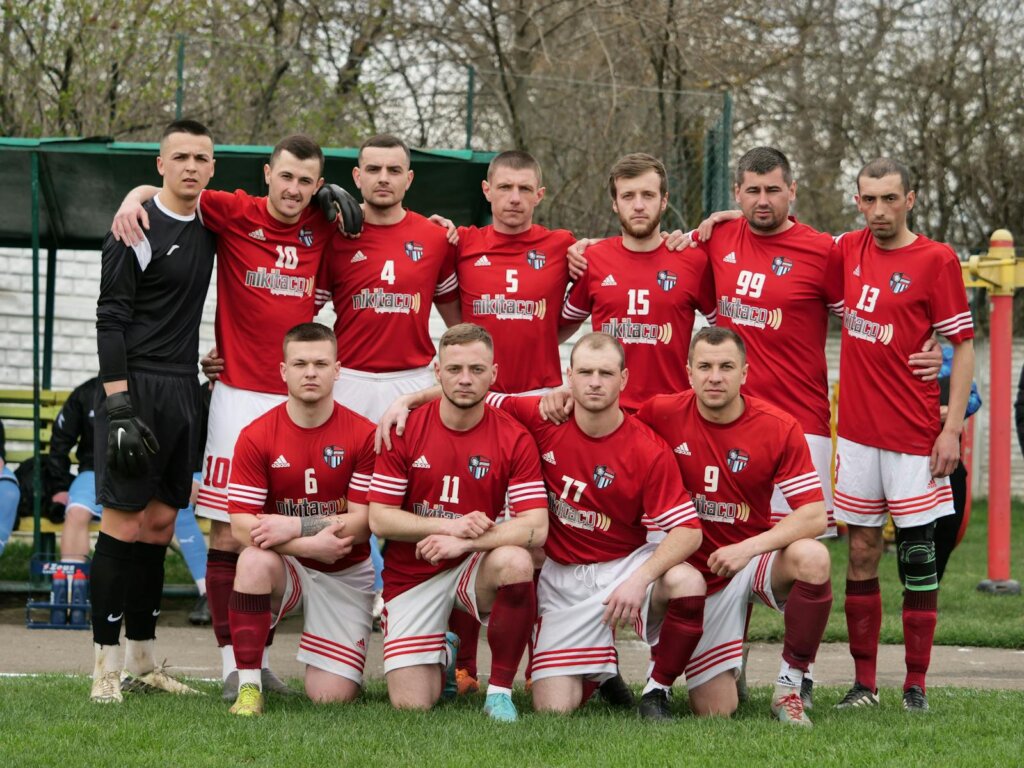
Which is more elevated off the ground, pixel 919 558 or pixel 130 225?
pixel 130 225

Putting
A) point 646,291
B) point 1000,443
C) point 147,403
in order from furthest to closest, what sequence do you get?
point 1000,443, point 646,291, point 147,403

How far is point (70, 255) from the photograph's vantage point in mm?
12117

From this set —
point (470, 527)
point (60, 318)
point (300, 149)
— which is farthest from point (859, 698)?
point (60, 318)

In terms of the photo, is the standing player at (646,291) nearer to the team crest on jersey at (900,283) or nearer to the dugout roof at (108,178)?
the team crest on jersey at (900,283)

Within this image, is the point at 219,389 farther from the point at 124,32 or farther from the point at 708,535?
the point at 124,32

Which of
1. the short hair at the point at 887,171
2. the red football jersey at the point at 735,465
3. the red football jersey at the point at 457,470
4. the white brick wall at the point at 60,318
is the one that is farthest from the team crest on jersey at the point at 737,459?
the white brick wall at the point at 60,318

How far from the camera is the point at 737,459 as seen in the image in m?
5.40

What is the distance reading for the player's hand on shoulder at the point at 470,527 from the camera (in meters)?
5.30

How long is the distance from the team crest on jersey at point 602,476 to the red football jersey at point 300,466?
920 millimetres

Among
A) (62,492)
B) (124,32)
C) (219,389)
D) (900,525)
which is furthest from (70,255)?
(900,525)

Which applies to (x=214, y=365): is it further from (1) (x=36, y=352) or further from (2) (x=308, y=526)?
(1) (x=36, y=352)

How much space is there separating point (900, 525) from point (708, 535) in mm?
859

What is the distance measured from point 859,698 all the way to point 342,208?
9.97 ft

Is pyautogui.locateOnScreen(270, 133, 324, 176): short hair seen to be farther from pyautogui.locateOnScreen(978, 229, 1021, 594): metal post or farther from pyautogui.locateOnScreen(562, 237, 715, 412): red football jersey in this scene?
pyautogui.locateOnScreen(978, 229, 1021, 594): metal post
